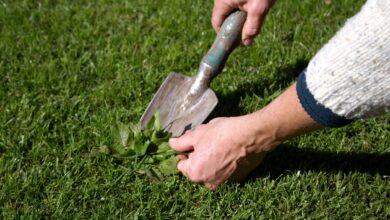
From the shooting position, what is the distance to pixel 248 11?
9.14ft

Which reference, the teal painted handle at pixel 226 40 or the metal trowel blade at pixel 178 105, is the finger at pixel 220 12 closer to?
the teal painted handle at pixel 226 40

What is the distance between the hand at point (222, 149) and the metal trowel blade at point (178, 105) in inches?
8.1

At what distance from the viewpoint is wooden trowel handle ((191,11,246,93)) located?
290 centimetres

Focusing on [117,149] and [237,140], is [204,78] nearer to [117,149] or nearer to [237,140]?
[117,149]

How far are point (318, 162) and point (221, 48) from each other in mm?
657

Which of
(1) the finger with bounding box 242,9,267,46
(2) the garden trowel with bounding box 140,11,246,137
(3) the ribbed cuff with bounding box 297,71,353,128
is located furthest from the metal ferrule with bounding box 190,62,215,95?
(3) the ribbed cuff with bounding box 297,71,353,128

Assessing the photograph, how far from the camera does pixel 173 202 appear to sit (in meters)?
2.73

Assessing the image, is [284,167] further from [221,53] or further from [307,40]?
[307,40]

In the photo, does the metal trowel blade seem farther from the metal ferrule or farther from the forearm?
the forearm

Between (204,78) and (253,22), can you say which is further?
(204,78)

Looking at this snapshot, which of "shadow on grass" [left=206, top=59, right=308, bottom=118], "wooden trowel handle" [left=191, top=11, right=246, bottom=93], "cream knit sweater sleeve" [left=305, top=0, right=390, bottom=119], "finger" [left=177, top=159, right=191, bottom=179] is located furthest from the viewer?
"shadow on grass" [left=206, top=59, right=308, bottom=118]

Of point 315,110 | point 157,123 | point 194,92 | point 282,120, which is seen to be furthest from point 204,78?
point 315,110

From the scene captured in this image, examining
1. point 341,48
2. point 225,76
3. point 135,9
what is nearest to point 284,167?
point 225,76

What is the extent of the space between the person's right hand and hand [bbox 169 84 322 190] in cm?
45
